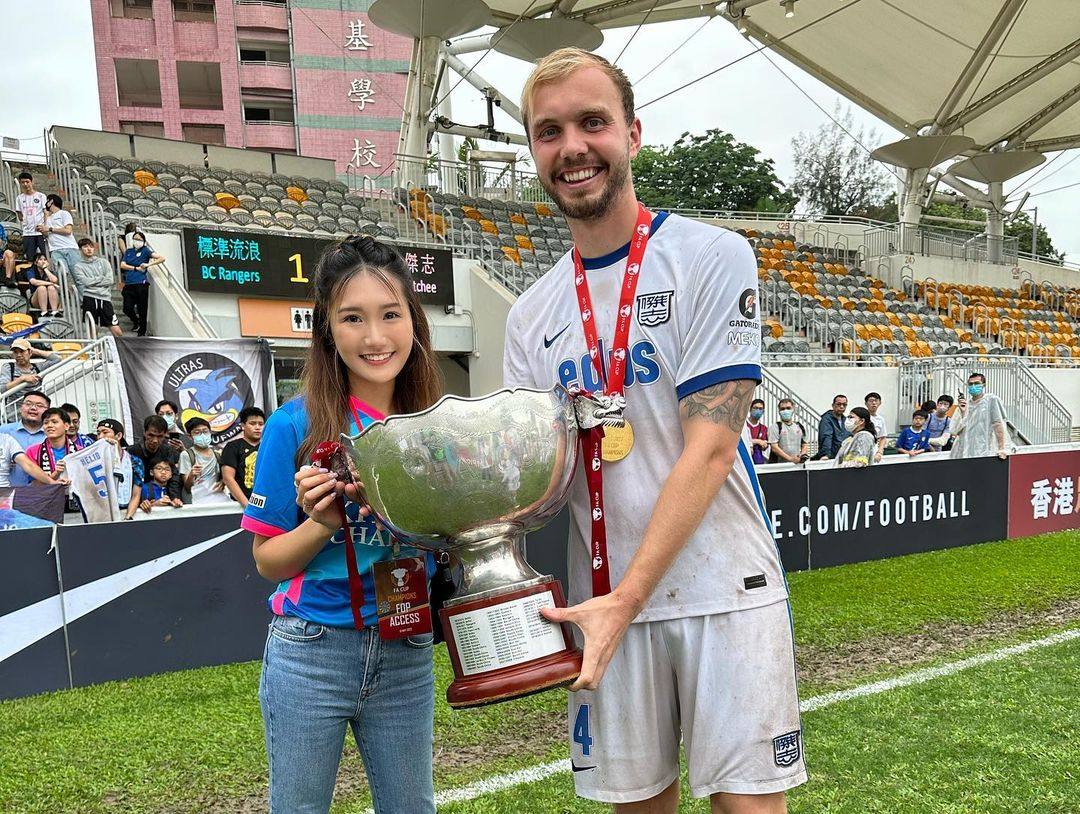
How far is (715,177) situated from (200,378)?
43971 millimetres

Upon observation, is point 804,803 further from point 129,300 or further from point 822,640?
point 129,300

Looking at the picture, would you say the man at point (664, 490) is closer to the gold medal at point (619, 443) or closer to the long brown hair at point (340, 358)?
the gold medal at point (619, 443)

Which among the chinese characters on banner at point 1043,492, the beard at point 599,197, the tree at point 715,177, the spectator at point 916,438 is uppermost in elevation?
the tree at point 715,177

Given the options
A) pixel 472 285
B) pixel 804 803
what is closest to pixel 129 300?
pixel 472 285

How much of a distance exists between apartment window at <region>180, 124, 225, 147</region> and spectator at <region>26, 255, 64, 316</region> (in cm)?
2847

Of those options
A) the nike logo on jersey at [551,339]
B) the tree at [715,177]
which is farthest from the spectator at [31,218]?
the tree at [715,177]

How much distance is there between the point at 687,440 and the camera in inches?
60.9

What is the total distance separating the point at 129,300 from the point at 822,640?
9.00m

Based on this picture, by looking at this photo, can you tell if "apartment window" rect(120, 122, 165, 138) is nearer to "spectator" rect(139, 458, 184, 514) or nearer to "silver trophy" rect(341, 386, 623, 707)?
"spectator" rect(139, 458, 184, 514)

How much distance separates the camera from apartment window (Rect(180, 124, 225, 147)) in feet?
117

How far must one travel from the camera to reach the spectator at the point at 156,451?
7043 millimetres

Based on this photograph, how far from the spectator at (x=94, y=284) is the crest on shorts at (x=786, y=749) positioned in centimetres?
968

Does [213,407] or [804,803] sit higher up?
[213,407]

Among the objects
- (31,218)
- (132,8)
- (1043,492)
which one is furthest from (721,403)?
(132,8)
